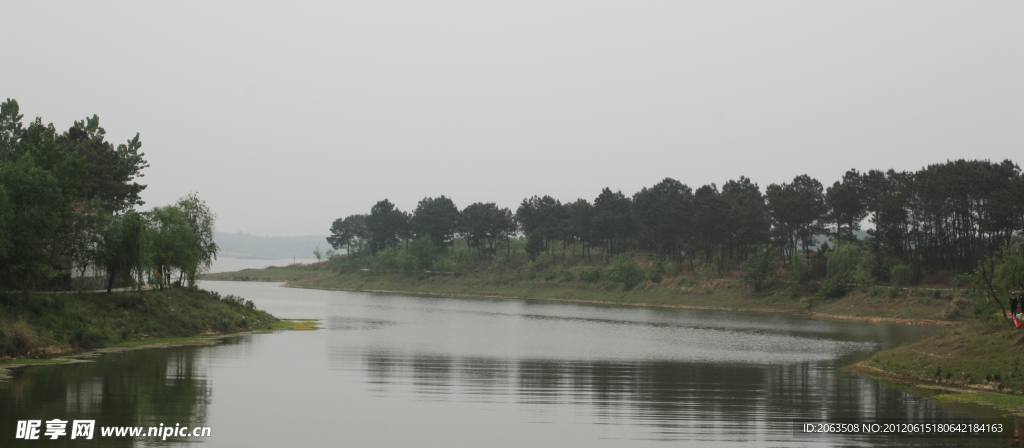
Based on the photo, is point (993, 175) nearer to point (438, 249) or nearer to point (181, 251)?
point (181, 251)

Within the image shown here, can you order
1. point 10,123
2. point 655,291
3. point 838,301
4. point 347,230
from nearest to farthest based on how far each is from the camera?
point 10,123 < point 838,301 < point 655,291 < point 347,230

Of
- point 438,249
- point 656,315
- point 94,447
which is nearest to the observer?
point 94,447

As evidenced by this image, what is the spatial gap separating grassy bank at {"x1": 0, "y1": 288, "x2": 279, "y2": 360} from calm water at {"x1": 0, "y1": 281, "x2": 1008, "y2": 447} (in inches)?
101

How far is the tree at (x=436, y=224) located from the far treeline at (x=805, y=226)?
2979mm

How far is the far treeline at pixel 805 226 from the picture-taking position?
228 feet

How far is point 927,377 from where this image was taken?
26.2 meters

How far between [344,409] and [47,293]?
21681 millimetres

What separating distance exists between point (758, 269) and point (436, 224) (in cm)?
7506

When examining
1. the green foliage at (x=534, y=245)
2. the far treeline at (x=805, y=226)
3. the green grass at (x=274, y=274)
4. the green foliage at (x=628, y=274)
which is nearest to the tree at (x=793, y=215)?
the far treeline at (x=805, y=226)

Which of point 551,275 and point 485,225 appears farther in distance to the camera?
point 485,225

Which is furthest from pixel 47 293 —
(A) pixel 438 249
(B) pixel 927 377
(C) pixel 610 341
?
(A) pixel 438 249

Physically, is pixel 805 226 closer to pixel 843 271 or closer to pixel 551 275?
pixel 843 271

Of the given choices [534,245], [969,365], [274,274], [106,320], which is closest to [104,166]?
[106,320]

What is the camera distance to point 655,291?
94438 mm
